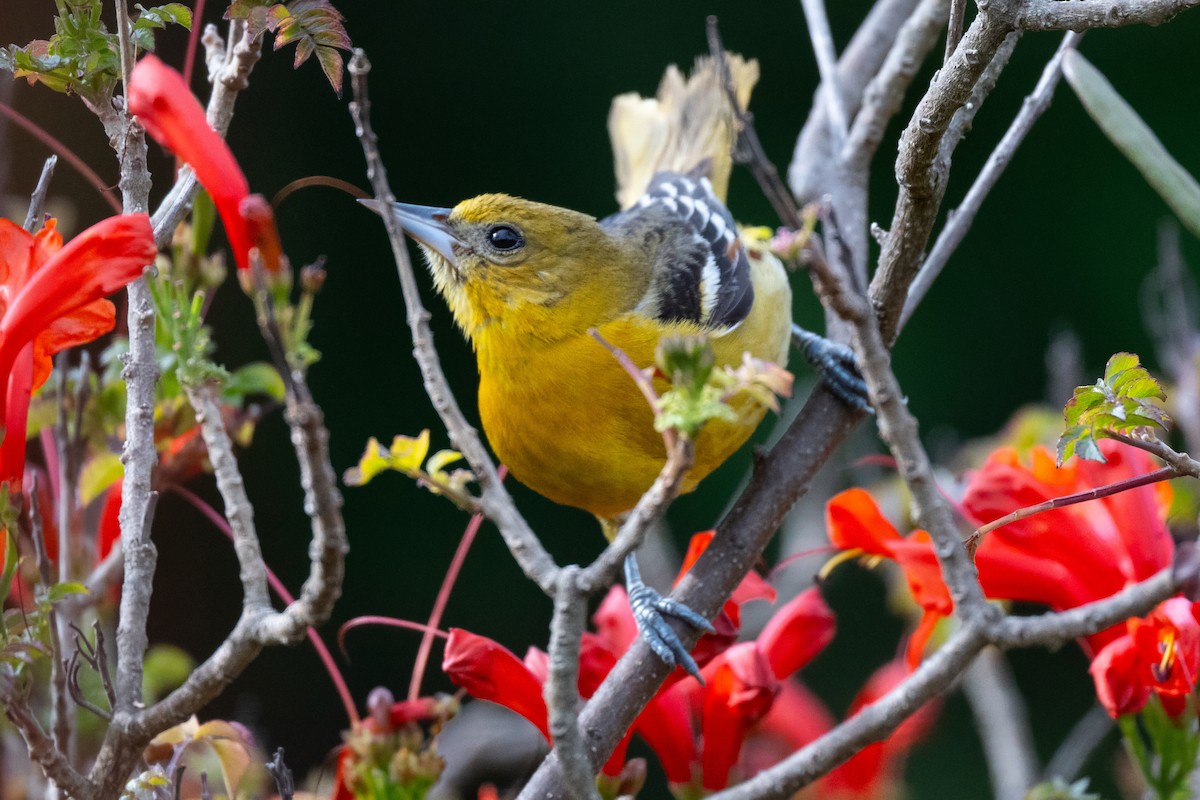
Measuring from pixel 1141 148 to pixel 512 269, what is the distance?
1036 millimetres

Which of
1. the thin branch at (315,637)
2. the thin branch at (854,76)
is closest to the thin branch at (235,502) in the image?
the thin branch at (315,637)

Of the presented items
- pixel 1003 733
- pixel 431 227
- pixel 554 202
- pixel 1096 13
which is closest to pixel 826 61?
pixel 431 227

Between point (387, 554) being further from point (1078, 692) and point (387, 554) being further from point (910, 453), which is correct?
point (910, 453)

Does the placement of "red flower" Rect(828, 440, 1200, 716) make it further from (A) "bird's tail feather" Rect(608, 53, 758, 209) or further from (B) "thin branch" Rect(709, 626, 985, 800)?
(A) "bird's tail feather" Rect(608, 53, 758, 209)

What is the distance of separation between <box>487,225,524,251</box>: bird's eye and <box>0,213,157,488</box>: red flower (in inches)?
35.8

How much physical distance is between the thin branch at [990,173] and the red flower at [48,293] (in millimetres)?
780

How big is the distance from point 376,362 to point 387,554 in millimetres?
633

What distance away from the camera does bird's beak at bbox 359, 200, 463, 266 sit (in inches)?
72.0

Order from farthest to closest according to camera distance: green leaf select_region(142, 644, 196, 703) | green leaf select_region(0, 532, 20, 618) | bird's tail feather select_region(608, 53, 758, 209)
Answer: bird's tail feather select_region(608, 53, 758, 209) < green leaf select_region(142, 644, 196, 703) < green leaf select_region(0, 532, 20, 618)

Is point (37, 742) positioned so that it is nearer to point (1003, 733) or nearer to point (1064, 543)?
point (1064, 543)

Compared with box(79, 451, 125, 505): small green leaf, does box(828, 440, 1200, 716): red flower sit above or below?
above

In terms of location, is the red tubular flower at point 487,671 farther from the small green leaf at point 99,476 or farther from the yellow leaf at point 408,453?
the small green leaf at point 99,476

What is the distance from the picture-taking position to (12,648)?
0.88m

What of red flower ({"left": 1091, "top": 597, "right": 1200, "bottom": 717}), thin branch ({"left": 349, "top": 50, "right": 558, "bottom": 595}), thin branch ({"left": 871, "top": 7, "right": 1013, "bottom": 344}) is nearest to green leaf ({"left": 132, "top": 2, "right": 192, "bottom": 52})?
thin branch ({"left": 349, "top": 50, "right": 558, "bottom": 595})
